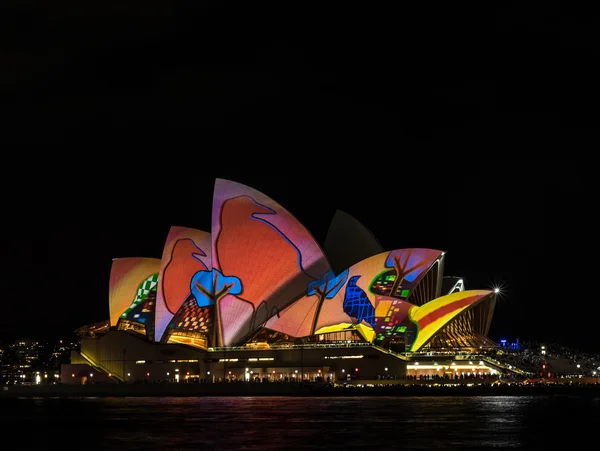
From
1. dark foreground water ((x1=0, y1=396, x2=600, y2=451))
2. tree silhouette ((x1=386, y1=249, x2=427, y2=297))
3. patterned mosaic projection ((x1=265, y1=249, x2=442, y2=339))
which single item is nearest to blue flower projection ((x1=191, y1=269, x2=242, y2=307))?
patterned mosaic projection ((x1=265, y1=249, x2=442, y2=339))

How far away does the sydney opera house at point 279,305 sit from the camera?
80.3 metres

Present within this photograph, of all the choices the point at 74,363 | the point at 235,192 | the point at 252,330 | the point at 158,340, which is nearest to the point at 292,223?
the point at 235,192

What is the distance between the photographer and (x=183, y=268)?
85.7 metres

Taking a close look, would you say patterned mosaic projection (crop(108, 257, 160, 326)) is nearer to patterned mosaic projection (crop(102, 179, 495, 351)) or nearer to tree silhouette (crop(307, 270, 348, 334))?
patterned mosaic projection (crop(102, 179, 495, 351))

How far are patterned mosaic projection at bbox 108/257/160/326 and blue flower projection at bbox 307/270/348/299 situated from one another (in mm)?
16098

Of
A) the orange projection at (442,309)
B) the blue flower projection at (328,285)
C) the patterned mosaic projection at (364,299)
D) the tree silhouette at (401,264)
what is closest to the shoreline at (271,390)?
the patterned mosaic projection at (364,299)

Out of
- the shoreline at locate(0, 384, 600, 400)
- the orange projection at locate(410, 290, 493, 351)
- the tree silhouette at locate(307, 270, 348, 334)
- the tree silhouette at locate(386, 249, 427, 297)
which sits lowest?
the shoreline at locate(0, 384, 600, 400)

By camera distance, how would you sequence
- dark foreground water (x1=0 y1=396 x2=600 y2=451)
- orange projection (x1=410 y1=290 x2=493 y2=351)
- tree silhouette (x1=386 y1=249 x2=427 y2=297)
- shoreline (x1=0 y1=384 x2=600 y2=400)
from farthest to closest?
→ orange projection (x1=410 y1=290 x2=493 y2=351), tree silhouette (x1=386 y1=249 x2=427 y2=297), shoreline (x1=0 y1=384 x2=600 y2=400), dark foreground water (x1=0 y1=396 x2=600 y2=451)

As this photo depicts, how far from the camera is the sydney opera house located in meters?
80.3

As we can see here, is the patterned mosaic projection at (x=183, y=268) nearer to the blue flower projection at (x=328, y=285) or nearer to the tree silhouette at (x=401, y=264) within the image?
the blue flower projection at (x=328, y=285)

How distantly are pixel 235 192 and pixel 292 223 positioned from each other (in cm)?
523

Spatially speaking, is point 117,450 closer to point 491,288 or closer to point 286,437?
point 286,437

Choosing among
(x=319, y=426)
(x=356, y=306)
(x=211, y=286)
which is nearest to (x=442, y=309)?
→ (x=356, y=306)

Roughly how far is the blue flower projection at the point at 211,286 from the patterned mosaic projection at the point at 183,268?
109mm
